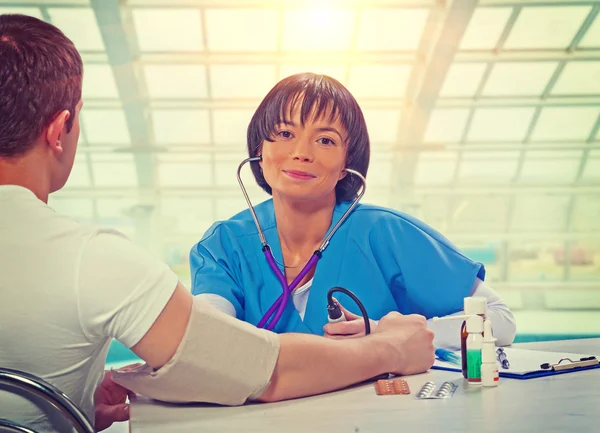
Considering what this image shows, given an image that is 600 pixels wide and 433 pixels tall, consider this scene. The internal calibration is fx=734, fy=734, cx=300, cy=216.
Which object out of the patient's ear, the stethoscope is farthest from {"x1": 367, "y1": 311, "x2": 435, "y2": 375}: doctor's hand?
the patient's ear

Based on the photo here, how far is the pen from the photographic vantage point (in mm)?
1288

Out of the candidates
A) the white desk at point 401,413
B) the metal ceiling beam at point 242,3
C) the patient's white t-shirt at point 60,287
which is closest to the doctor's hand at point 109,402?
the white desk at point 401,413

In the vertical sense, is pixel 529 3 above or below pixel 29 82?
above

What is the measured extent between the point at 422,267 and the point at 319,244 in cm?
24

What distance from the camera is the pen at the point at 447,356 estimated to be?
1.29m

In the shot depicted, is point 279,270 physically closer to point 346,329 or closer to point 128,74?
point 346,329

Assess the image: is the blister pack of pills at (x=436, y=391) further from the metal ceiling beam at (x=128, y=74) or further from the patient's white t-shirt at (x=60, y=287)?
the metal ceiling beam at (x=128, y=74)

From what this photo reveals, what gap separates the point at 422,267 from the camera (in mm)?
1547

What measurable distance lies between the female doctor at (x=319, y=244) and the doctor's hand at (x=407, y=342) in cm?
32

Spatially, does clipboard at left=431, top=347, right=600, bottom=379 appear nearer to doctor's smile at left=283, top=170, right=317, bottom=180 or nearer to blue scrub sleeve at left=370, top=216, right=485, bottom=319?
blue scrub sleeve at left=370, top=216, right=485, bottom=319

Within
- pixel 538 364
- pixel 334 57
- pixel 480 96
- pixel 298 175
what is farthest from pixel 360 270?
pixel 480 96

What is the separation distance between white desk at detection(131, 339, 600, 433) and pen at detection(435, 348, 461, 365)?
0.74 ft

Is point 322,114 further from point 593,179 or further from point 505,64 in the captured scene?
point 593,179

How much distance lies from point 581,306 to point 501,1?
3.96 meters
